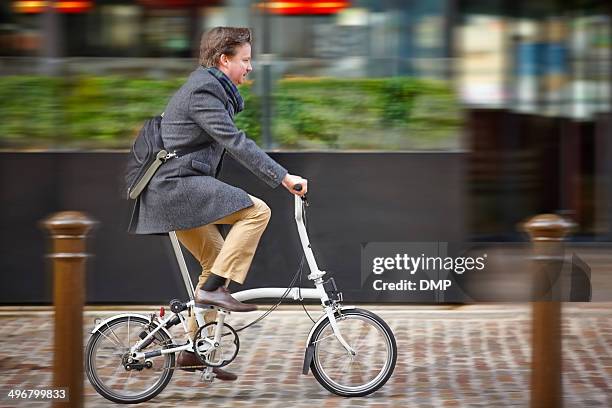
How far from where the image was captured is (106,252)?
817 centimetres

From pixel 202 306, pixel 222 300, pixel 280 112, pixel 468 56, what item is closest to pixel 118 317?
pixel 202 306

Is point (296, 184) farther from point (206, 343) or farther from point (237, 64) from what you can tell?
point (206, 343)

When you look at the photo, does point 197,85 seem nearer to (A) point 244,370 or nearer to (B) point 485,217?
(A) point 244,370

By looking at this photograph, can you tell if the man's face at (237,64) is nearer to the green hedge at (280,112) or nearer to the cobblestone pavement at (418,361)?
the cobblestone pavement at (418,361)

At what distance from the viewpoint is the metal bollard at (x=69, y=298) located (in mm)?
4746

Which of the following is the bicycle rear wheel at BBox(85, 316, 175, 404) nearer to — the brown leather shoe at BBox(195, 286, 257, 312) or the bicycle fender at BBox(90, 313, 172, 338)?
the bicycle fender at BBox(90, 313, 172, 338)

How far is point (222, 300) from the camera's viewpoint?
5465mm

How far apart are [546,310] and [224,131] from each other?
5.99 feet

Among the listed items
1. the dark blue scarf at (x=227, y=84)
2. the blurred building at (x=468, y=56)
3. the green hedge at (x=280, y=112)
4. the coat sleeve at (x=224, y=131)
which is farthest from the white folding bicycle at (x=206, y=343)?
the blurred building at (x=468, y=56)

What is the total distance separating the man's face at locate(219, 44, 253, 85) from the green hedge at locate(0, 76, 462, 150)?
8.91 feet

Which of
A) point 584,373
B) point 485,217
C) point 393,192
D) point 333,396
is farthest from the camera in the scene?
point 485,217

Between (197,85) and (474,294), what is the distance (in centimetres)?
369

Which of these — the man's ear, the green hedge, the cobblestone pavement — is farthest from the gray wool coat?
the green hedge

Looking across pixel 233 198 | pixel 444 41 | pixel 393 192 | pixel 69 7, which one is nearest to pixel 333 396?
pixel 233 198
